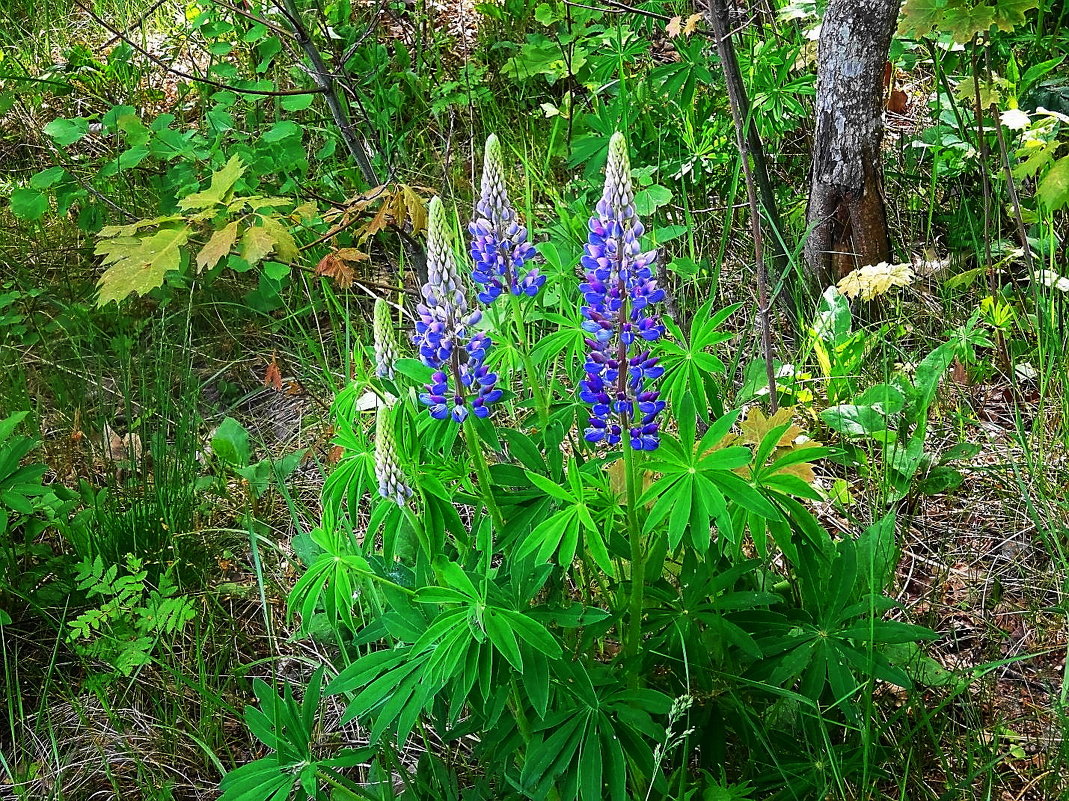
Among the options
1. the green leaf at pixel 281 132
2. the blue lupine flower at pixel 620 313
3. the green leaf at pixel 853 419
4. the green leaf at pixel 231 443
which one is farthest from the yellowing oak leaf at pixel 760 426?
the green leaf at pixel 281 132

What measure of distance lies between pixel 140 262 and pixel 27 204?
124 cm

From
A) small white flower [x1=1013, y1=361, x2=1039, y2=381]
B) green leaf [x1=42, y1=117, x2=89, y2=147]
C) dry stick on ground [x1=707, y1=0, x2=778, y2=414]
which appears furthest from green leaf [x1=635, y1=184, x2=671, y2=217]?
green leaf [x1=42, y1=117, x2=89, y2=147]

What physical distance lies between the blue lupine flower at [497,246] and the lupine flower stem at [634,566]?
37 cm

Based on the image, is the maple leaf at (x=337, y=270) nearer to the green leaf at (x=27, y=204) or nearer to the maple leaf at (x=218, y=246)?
the maple leaf at (x=218, y=246)

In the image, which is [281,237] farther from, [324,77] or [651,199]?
[651,199]

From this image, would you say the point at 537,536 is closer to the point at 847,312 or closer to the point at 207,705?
the point at 207,705

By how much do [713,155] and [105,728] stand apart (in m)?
2.72

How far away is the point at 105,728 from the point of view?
2.32 metres

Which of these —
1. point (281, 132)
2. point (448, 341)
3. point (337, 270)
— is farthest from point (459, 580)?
point (281, 132)

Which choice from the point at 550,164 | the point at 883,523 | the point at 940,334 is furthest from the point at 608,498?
the point at 550,164

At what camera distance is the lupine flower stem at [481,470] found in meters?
1.55

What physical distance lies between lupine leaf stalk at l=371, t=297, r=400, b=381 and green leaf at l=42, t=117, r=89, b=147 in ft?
7.26

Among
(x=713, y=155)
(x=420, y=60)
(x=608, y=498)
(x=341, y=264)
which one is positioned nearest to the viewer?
(x=608, y=498)

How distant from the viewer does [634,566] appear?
5.25ft
